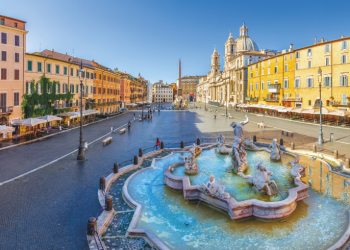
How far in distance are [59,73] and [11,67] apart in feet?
28.9

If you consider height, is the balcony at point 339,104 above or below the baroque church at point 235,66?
below

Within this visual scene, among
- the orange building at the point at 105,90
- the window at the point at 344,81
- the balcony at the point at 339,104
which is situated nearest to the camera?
the balcony at the point at 339,104

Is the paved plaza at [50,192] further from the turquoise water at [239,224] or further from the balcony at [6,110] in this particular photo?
the balcony at [6,110]

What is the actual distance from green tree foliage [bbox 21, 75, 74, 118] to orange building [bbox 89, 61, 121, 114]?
11.4m

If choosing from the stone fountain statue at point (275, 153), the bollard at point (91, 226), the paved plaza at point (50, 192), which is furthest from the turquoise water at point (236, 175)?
the bollard at point (91, 226)

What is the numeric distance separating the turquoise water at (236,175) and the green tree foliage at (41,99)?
72.1ft

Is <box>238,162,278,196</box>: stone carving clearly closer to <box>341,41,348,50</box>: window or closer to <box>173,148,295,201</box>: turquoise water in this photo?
<box>173,148,295,201</box>: turquoise water

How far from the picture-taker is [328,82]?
36.3 metres

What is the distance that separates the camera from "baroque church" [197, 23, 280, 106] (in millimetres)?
69438

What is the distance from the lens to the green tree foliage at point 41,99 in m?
26.8

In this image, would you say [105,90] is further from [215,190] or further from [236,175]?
[215,190]

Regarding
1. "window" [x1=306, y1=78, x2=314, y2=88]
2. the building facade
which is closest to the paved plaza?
"window" [x1=306, y1=78, x2=314, y2=88]

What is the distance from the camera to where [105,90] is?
50562 millimetres

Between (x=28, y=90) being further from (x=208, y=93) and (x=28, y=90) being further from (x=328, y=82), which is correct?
(x=208, y=93)
